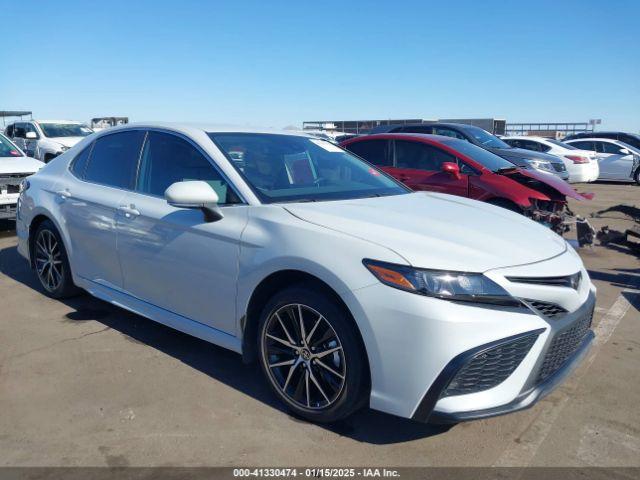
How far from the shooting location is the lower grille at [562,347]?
2.66m

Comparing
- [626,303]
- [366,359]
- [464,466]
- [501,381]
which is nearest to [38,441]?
[366,359]

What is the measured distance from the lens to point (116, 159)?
14.1ft

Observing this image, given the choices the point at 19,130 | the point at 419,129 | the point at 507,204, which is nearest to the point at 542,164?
the point at 419,129

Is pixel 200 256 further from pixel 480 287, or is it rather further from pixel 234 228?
pixel 480 287

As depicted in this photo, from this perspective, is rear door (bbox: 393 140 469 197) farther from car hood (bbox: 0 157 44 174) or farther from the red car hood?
car hood (bbox: 0 157 44 174)

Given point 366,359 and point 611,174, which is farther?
point 611,174

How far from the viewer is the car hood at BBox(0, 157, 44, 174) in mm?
8061

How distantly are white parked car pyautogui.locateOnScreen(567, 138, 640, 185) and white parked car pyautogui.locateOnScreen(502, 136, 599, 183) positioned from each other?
1.02m

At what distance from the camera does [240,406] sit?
3.22m

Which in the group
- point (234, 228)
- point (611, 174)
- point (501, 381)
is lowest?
point (611, 174)

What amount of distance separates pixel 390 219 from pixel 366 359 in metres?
0.80

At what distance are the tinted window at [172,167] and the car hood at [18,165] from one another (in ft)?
16.9

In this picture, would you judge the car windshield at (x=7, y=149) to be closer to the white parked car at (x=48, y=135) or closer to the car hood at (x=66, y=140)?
the white parked car at (x=48, y=135)

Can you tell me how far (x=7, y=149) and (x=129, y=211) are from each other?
6521 mm
